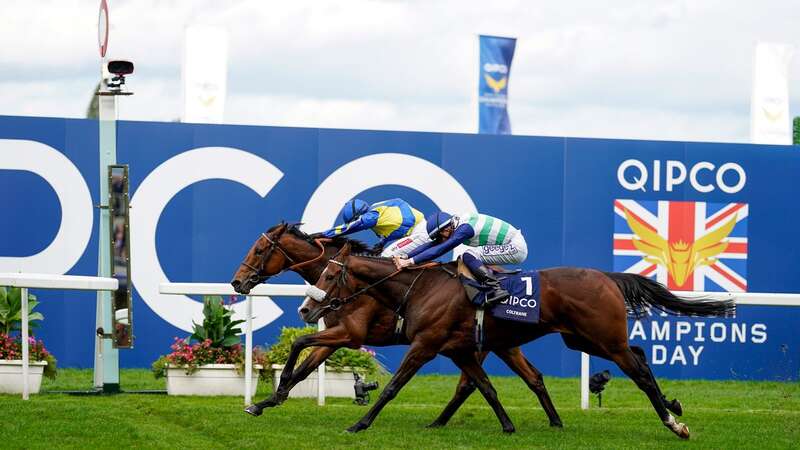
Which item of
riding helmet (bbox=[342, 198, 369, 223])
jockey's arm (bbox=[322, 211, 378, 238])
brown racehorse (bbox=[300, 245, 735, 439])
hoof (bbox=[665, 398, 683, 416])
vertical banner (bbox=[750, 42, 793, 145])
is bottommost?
hoof (bbox=[665, 398, 683, 416])

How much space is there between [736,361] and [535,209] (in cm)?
284

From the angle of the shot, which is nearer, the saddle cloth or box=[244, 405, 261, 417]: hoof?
the saddle cloth

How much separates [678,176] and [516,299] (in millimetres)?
6162

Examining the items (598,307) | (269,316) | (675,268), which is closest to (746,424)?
(598,307)

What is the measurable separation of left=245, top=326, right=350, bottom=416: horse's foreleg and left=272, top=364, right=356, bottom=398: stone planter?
1.82 meters

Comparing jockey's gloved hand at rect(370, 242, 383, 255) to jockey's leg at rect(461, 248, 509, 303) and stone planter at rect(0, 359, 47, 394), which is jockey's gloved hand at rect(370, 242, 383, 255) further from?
stone planter at rect(0, 359, 47, 394)

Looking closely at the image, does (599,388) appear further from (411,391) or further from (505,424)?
(411,391)

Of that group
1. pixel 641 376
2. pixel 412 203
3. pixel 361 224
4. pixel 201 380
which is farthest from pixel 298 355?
pixel 412 203

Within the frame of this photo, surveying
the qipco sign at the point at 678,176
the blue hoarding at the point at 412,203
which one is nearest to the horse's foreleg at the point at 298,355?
the blue hoarding at the point at 412,203

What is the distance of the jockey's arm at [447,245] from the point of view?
9031 mm

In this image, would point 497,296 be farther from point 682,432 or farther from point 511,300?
point 682,432

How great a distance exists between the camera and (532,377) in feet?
31.9

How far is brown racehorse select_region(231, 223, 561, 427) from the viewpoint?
946 centimetres

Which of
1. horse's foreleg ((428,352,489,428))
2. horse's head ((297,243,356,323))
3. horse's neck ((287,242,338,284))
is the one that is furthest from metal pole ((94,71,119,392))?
horse's foreleg ((428,352,489,428))
